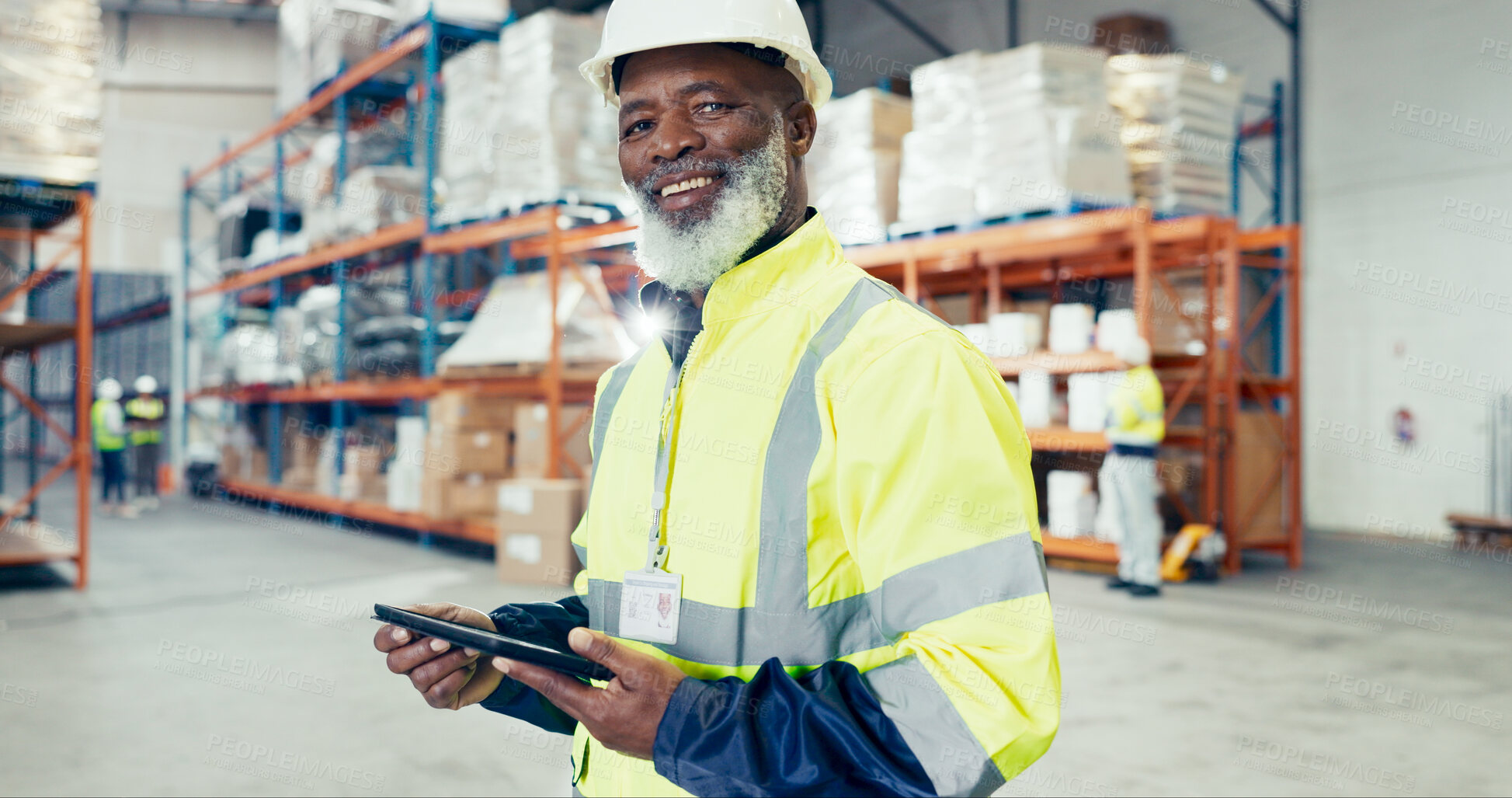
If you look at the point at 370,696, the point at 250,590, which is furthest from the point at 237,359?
the point at 370,696

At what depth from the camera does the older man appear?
93 centimetres

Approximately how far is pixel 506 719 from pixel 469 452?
4.83m

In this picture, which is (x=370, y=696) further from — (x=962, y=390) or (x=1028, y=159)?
(x=1028, y=159)

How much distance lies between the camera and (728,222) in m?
1.22

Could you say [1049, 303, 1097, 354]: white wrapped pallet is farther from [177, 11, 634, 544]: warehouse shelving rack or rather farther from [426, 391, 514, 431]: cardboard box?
[426, 391, 514, 431]: cardboard box

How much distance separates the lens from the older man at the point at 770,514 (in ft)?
3.04

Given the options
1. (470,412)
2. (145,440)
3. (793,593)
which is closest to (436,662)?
(793,593)

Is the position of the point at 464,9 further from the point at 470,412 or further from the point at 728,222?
the point at 728,222

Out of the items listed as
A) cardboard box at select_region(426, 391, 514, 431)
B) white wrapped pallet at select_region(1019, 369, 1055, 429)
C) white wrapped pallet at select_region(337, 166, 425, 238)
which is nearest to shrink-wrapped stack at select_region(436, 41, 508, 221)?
white wrapped pallet at select_region(337, 166, 425, 238)

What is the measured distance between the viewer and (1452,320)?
394 inches

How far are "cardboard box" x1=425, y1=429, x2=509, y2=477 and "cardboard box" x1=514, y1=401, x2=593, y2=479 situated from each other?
53cm

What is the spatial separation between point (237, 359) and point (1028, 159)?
11.3 meters

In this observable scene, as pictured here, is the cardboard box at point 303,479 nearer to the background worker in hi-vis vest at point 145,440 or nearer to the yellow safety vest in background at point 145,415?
the background worker in hi-vis vest at point 145,440

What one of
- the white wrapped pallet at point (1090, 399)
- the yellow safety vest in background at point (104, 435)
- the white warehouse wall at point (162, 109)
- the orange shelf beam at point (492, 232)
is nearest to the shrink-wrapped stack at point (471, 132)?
the orange shelf beam at point (492, 232)
